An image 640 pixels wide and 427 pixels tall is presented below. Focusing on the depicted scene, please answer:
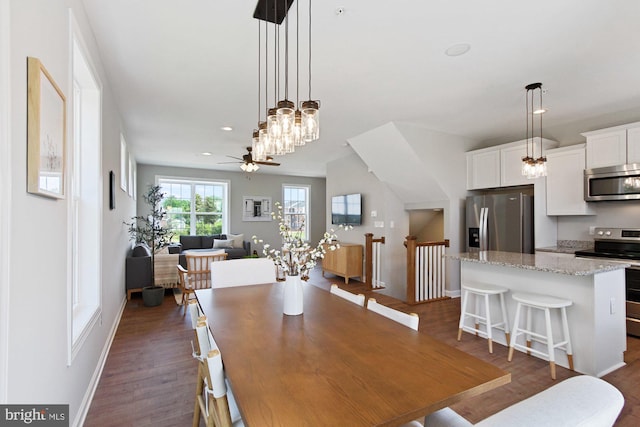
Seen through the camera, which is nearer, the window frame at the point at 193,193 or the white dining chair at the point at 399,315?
the white dining chair at the point at 399,315

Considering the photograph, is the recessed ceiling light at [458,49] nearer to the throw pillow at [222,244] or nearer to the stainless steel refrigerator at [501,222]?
the stainless steel refrigerator at [501,222]

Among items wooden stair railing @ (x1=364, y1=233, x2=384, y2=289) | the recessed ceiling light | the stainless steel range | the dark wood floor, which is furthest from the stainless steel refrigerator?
the recessed ceiling light

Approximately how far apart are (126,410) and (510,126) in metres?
5.54

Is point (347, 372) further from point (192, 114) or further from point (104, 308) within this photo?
point (192, 114)

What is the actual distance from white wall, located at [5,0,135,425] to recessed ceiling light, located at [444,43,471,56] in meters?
2.63

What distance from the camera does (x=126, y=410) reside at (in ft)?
7.01

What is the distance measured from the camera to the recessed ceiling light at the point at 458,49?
2529mm

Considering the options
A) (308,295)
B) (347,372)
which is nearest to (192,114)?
(308,295)

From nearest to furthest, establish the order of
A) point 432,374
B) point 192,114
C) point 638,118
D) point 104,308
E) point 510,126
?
1. point 432,374
2. point 104,308
3. point 638,118
4. point 192,114
5. point 510,126

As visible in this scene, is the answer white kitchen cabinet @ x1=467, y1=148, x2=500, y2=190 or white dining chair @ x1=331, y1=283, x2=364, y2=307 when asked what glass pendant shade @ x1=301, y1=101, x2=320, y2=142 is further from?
white kitchen cabinet @ x1=467, y1=148, x2=500, y2=190

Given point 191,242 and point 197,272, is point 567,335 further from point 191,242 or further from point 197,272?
point 191,242

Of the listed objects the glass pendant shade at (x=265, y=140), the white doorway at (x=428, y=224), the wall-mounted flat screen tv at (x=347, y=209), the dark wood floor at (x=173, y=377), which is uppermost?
the glass pendant shade at (x=265, y=140)

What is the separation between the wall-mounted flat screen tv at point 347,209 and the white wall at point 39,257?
5044 millimetres

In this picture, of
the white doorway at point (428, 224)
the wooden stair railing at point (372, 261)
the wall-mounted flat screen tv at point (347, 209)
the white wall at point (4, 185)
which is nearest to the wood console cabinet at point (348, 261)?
the wooden stair railing at point (372, 261)
